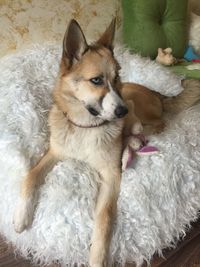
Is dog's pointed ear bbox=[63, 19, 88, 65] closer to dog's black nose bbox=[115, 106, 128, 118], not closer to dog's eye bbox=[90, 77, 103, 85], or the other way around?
dog's eye bbox=[90, 77, 103, 85]

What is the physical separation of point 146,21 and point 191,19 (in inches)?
16.5

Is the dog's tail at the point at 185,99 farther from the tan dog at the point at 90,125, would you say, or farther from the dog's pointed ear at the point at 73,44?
the dog's pointed ear at the point at 73,44

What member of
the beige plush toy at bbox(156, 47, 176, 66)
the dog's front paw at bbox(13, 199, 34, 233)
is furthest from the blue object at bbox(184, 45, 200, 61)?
the dog's front paw at bbox(13, 199, 34, 233)

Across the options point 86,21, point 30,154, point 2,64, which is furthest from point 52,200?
point 86,21

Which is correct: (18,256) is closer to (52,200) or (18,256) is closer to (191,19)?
(52,200)

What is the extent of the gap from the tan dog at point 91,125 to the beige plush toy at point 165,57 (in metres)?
0.80

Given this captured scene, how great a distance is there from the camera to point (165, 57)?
229 cm

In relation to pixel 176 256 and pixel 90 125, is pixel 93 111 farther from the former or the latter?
pixel 176 256

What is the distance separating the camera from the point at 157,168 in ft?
4.78

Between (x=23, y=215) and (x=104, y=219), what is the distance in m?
0.29

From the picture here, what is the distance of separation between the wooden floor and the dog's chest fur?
428 millimetres

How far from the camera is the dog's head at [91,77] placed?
1.29 m

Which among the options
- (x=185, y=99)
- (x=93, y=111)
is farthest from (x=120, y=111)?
(x=185, y=99)

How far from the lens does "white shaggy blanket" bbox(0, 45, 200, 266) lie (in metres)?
1.32
